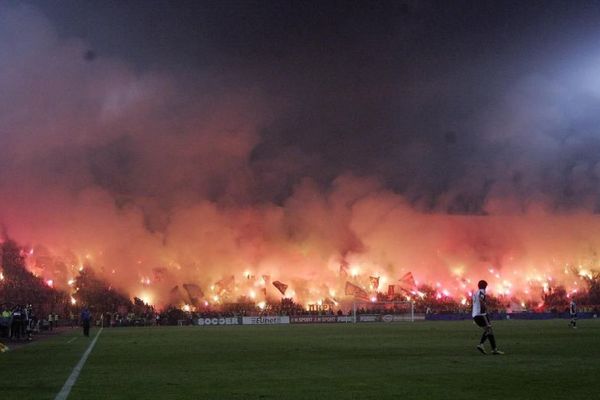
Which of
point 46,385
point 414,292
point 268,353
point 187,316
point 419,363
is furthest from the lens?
point 414,292

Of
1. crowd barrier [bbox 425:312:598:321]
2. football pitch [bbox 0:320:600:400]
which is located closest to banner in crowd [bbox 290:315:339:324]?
crowd barrier [bbox 425:312:598:321]

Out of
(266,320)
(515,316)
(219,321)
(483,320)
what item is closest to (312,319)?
(266,320)

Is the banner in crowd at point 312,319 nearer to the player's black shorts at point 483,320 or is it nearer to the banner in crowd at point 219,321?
the banner in crowd at point 219,321

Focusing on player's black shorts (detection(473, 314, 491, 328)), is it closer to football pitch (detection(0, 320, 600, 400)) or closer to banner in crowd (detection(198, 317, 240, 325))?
football pitch (detection(0, 320, 600, 400))

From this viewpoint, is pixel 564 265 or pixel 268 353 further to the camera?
pixel 564 265

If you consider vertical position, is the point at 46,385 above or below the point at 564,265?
below

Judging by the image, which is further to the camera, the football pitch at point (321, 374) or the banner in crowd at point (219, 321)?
the banner in crowd at point (219, 321)

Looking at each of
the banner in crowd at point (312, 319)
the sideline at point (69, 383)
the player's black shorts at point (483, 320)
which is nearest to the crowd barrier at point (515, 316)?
the banner in crowd at point (312, 319)

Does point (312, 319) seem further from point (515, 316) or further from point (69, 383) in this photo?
point (69, 383)

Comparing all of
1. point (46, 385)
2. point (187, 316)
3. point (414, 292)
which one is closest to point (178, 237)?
point (187, 316)

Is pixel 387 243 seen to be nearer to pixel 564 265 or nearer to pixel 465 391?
pixel 564 265

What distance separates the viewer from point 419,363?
18.1 m

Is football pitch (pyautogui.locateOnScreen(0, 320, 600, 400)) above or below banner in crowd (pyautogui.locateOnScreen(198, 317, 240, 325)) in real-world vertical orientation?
below

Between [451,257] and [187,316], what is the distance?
43735 millimetres
